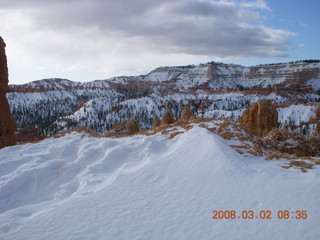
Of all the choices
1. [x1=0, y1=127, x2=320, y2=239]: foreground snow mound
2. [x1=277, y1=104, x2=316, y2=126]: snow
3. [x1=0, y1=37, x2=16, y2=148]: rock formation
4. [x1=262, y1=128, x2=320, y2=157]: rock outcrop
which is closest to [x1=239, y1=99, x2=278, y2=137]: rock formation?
[x1=262, y1=128, x2=320, y2=157]: rock outcrop

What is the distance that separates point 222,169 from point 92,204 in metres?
4.35

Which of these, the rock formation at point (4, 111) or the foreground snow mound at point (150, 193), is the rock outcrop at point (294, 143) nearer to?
the foreground snow mound at point (150, 193)

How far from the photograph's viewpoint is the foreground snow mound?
5016 mm

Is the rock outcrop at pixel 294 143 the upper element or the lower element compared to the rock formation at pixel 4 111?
lower

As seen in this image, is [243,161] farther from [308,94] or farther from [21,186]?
[308,94]

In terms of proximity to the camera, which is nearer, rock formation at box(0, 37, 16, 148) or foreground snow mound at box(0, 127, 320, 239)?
foreground snow mound at box(0, 127, 320, 239)

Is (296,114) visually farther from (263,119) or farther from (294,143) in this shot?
(294,143)

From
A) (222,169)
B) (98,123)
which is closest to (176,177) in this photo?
(222,169)
